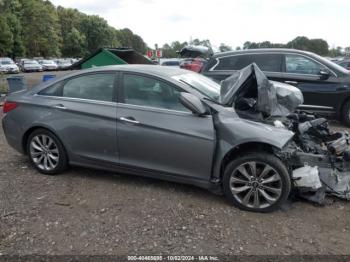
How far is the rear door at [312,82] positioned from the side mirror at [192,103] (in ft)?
14.8

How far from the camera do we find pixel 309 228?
344 cm

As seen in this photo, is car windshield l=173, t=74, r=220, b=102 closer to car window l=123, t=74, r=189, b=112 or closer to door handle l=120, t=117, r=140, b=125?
car window l=123, t=74, r=189, b=112

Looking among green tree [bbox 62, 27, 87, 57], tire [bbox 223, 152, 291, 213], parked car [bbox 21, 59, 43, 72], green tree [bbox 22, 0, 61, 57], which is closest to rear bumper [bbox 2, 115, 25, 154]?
tire [bbox 223, 152, 291, 213]

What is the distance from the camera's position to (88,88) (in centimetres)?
451

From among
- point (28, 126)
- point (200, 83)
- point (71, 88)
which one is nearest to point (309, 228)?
point (200, 83)

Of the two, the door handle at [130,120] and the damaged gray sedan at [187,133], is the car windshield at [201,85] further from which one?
the door handle at [130,120]

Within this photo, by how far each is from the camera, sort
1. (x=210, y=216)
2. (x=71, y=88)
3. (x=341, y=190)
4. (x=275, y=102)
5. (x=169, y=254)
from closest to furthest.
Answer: (x=169, y=254)
(x=210, y=216)
(x=341, y=190)
(x=275, y=102)
(x=71, y=88)

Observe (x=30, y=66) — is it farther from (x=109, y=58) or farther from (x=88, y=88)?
(x=88, y=88)

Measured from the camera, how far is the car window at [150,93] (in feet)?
13.2

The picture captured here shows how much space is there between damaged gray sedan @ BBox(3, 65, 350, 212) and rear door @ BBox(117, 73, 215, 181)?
0.01 m

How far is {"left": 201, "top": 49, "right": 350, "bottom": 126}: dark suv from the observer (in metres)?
7.48

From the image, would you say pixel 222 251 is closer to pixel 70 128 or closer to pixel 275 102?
pixel 275 102

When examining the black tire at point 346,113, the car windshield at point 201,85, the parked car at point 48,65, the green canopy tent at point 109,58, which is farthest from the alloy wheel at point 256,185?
the parked car at point 48,65

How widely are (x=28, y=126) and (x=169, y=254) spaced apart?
9.06ft
